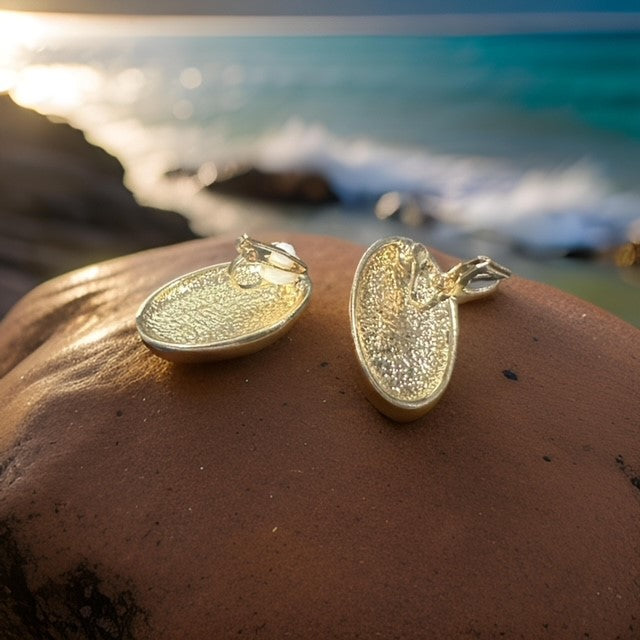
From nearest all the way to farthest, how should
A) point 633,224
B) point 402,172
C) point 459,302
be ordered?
point 459,302, point 633,224, point 402,172

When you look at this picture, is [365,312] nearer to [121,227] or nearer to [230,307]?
[230,307]

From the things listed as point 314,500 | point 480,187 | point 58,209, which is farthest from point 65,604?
point 480,187

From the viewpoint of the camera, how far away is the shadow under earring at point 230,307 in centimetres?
82

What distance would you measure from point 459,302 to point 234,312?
370 millimetres

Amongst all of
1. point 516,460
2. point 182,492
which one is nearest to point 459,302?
point 516,460

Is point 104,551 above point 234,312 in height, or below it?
below

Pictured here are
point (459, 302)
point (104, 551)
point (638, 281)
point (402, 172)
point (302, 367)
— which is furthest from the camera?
point (402, 172)

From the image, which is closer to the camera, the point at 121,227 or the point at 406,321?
the point at 406,321

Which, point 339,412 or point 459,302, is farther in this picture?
point 459,302

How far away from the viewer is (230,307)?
90 centimetres

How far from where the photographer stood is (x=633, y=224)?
372 centimetres

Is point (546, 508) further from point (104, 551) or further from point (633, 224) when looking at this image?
point (633, 224)

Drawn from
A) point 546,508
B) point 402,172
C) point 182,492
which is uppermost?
point 182,492

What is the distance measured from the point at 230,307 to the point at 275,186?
367 centimetres
